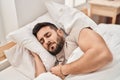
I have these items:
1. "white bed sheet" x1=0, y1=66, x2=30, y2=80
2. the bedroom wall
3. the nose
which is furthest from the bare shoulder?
the bedroom wall

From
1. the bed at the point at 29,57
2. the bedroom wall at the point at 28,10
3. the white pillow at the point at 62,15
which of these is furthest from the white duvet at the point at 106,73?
the bedroom wall at the point at 28,10

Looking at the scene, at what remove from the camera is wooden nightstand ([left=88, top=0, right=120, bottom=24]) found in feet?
7.86

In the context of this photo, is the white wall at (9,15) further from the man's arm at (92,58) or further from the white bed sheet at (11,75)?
the man's arm at (92,58)

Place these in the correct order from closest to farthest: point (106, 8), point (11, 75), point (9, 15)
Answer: point (11, 75) < point (9, 15) < point (106, 8)

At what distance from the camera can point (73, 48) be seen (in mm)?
1573

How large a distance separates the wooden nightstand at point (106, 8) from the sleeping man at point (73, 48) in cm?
100

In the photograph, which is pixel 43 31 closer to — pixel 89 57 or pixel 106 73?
pixel 89 57

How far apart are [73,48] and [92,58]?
0.39m

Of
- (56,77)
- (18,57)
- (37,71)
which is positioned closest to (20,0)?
(18,57)

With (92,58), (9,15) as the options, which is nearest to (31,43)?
(9,15)

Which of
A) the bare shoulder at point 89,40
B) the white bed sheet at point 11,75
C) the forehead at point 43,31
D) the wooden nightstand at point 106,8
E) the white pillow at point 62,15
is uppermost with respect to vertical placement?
the bare shoulder at point 89,40

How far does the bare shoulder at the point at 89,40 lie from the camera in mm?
1234

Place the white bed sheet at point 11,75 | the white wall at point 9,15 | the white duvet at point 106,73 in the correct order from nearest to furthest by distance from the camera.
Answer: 1. the white duvet at point 106,73
2. the white bed sheet at point 11,75
3. the white wall at point 9,15

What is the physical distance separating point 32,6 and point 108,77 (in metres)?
1.08
